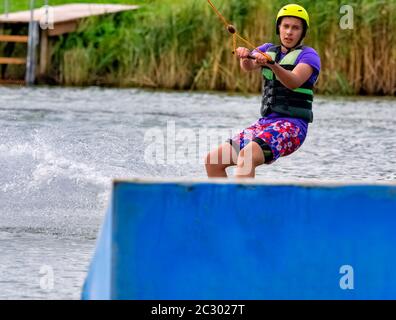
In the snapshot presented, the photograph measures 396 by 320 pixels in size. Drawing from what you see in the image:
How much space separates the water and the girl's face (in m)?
1.75

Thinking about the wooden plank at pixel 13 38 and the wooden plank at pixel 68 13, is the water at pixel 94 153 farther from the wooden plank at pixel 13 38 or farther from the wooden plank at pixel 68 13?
the wooden plank at pixel 68 13

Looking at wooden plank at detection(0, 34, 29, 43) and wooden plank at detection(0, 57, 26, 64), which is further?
wooden plank at detection(0, 34, 29, 43)

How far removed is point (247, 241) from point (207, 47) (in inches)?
863

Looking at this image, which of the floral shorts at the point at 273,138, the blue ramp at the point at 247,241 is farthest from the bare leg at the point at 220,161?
the blue ramp at the point at 247,241

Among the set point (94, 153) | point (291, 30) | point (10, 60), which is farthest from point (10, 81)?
point (291, 30)

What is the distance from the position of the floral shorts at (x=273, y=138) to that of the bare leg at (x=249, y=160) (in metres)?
0.04

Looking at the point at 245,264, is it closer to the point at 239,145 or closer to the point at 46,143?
the point at 239,145

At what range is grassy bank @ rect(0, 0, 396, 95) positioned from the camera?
2548cm

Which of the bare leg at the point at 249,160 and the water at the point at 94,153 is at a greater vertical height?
the bare leg at the point at 249,160

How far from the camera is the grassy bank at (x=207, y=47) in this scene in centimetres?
2548

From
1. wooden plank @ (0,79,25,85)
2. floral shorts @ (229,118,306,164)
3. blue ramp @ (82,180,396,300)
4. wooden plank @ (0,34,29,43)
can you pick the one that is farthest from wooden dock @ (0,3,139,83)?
blue ramp @ (82,180,396,300)

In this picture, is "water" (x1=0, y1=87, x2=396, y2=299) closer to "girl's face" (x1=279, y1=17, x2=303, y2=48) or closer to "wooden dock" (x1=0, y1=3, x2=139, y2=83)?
"girl's face" (x1=279, y1=17, x2=303, y2=48)

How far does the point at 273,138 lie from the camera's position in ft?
27.7

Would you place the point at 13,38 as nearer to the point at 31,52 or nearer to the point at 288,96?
the point at 31,52
